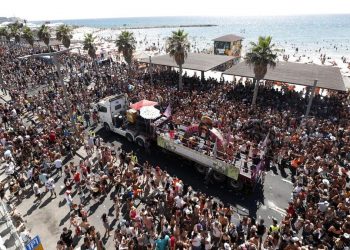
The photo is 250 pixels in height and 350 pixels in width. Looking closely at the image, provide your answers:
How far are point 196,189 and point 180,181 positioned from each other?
1.46 meters

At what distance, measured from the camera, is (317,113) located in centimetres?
2370

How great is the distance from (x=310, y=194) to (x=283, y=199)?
1.52 m

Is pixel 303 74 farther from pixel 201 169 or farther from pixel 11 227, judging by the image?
pixel 11 227

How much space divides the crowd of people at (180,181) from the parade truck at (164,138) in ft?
4.11

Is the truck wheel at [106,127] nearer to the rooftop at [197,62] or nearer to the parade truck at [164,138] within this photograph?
the parade truck at [164,138]

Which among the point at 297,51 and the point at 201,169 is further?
the point at 297,51

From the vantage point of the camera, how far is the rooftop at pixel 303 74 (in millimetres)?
25594

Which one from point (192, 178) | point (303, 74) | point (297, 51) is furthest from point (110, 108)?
point (297, 51)

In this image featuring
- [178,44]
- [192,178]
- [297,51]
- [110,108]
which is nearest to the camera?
[192,178]

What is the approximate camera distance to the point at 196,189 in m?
16.0

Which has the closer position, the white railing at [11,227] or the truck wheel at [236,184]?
the white railing at [11,227]

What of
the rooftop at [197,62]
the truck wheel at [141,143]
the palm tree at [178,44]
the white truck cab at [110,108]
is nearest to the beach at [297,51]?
the rooftop at [197,62]

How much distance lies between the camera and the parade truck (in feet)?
50.1

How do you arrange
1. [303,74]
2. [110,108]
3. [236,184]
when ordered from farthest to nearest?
1. [303,74]
2. [110,108]
3. [236,184]
